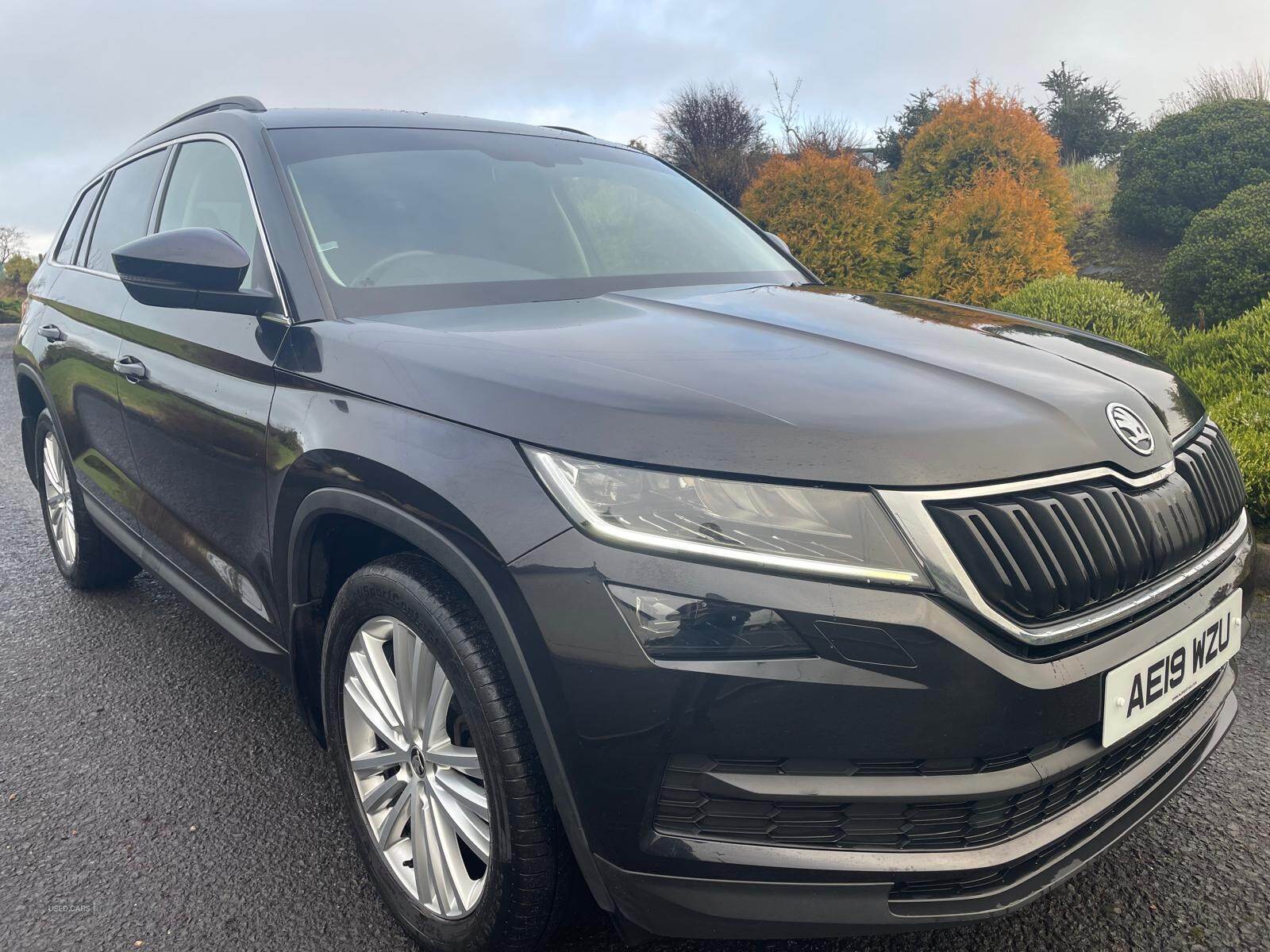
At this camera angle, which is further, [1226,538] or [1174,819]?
[1174,819]

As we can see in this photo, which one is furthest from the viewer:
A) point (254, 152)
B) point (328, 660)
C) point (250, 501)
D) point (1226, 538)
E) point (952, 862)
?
point (254, 152)

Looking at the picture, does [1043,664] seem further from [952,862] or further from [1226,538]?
[1226,538]

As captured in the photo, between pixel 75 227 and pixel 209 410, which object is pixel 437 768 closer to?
pixel 209 410

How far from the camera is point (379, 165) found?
2578mm

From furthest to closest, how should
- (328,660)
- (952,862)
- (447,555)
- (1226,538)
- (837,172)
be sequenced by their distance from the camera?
1. (837,172)
2. (328,660)
3. (1226,538)
4. (447,555)
5. (952,862)

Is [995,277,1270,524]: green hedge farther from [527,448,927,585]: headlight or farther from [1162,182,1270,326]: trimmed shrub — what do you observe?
[527,448,927,585]: headlight

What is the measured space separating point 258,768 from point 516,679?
4.90 ft

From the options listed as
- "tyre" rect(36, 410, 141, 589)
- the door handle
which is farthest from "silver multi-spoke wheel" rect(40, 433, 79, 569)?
the door handle

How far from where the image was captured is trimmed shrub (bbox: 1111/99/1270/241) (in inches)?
372

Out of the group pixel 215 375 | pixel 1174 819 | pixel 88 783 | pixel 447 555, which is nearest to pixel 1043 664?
pixel 447 555

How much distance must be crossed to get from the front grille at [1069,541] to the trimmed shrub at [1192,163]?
9.25 m

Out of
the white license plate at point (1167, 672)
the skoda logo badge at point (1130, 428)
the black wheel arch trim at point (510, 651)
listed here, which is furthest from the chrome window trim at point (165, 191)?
the white license plate at point (1167, 672)

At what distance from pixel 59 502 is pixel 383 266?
2703 mm

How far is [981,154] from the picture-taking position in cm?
906
